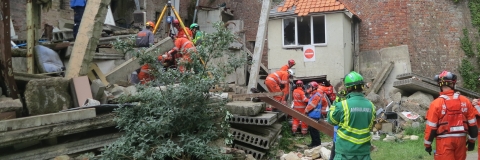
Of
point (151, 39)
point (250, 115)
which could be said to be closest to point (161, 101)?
point (250, 115)

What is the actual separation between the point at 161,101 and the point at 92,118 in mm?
877

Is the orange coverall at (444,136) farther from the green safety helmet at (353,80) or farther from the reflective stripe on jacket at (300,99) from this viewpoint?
the reflective stripe on jacket at (300,99)

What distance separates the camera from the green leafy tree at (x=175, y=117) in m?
5.36

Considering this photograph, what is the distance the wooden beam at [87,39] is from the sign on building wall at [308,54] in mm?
11202

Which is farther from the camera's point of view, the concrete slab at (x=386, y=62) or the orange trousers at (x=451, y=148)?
the concrete slab at (x=386, y=62)

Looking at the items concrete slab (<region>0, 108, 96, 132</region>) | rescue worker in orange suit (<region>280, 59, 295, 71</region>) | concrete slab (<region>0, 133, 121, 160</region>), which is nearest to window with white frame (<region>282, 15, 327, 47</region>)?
rescue worker in orange suit (<region>280, 59, 295, 71</region>)

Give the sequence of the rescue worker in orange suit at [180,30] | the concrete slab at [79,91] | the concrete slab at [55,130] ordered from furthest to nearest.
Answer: the rescue worker in orange suit at [180,30] → the concrete slab at [79,91] → the concrete slab at [55,130]

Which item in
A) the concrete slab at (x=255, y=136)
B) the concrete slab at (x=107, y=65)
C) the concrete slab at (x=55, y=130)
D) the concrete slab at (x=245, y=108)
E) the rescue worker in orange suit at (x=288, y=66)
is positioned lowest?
the concrete slab at (x=255, y=136)

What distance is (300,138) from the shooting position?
1060 cm

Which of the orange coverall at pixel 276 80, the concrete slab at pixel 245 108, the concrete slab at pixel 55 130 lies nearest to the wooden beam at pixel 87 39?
the concrete slab at pixel 55 130

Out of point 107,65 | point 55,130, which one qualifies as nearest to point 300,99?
point 107,65

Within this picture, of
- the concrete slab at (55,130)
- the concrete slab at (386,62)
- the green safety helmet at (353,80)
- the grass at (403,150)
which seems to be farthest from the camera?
the concrete slab at (386,62)

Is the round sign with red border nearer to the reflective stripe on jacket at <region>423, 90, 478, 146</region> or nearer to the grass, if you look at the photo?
the grass

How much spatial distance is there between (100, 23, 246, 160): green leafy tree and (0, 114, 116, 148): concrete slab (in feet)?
0.75
